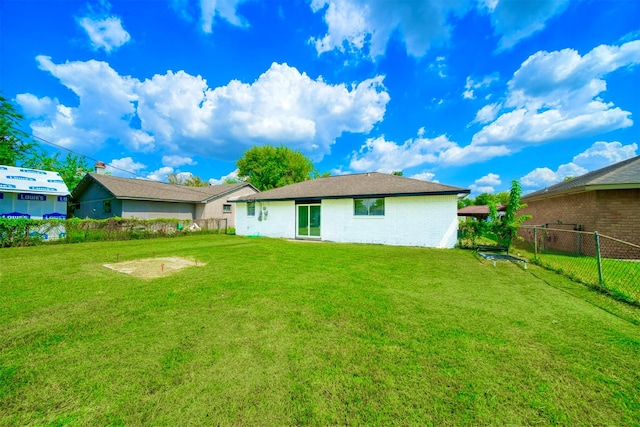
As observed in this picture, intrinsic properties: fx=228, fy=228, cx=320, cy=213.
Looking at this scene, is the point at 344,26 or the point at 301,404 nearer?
the point at 301,404

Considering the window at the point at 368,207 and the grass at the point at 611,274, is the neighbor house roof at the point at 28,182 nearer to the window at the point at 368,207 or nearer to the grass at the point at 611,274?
the window at the point at 368,207

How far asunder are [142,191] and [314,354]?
2100 cm

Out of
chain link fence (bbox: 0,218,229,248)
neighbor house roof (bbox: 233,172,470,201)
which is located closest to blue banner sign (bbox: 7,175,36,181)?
chain link fence (bbox: 0,218,229,248)

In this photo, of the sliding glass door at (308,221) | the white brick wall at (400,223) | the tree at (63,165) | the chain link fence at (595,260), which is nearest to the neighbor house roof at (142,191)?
the tree at (63,165)

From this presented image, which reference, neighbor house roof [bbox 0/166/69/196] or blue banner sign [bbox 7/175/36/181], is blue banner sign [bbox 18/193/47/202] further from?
blue banner sign [bbox 7/175/36/181]

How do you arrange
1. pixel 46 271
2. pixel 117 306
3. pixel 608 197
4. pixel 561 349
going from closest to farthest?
pixel 561 349, pixel 117 306, pixel 46 271, pixel 608 197

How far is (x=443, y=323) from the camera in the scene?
3254 millimetres

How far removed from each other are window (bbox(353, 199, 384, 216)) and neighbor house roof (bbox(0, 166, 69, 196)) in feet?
62.0

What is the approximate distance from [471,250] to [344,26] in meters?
13.6

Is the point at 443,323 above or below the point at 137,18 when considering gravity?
below

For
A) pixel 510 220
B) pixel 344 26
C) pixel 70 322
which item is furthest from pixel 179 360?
pixel 344 26

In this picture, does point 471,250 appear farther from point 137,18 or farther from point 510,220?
point 137,18

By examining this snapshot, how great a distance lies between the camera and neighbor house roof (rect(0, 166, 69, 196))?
1321cm

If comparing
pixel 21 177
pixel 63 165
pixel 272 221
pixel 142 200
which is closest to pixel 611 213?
pixel 272 221
